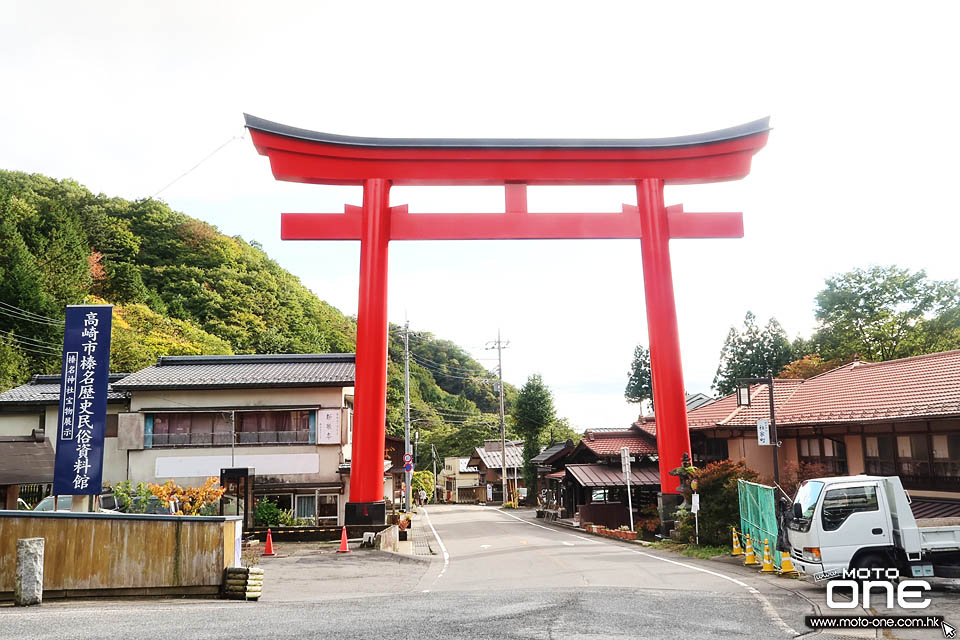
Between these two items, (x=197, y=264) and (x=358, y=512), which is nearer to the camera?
(x=358, y=512)

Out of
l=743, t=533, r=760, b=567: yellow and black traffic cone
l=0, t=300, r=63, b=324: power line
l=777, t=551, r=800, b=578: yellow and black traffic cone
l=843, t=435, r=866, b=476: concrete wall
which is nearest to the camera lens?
l=777, t=551, r=800, b=578: yellow and black traffic cone

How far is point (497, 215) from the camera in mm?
20609

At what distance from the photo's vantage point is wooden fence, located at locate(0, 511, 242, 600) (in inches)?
421

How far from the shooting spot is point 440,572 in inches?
625

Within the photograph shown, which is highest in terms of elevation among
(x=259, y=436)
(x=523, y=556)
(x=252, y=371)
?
(x=252, y=371)

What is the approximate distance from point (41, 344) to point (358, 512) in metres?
27.1

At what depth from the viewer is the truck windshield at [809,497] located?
12.0m

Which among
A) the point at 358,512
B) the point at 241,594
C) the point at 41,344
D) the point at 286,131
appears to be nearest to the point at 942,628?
the point at 241,594

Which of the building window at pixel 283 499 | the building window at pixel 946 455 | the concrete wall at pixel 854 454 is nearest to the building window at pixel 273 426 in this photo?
the building window at pixel 283 499

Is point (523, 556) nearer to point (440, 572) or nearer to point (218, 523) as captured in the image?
point (440, 572)

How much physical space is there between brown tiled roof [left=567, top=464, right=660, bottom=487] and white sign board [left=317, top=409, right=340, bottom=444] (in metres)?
11.0

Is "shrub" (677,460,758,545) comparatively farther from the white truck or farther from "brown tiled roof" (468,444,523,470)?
"brown tiled roof" (468,444,523,470)

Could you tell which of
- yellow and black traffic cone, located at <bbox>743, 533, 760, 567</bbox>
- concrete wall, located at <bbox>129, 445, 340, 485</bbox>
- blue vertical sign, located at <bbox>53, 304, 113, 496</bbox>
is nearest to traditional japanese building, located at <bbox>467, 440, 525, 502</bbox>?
concrete wall, located at <bbox>129, 445, 340, 485</bbox>

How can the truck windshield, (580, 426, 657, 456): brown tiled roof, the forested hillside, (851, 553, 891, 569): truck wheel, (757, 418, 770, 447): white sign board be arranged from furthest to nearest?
the forested hillside
(580, 426, 657, 456): brown tiled roof
(757, 418, 770, 447): white sign board
the truck windshield
(851, 553, 891, 569): truck wheel
